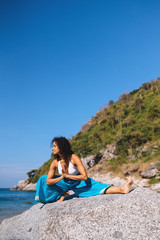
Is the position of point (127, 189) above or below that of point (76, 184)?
below

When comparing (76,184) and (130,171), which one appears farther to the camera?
(130,171)

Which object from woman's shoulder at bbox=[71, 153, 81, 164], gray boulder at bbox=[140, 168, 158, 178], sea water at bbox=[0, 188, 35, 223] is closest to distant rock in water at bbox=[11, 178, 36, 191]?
sea water at bbox=[0, 188, 35, 223]

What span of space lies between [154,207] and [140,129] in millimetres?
29355

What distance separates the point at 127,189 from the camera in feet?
15.8

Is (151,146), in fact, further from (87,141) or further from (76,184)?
(76,184)

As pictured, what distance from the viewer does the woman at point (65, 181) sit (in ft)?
16.4

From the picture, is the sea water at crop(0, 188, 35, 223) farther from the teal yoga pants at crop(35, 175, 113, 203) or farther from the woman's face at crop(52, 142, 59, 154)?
the woman's face at crop(52, 142, 59, 154)

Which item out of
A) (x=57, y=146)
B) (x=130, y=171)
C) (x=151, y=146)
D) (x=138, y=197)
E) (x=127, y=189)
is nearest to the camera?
(x=138, y=197)

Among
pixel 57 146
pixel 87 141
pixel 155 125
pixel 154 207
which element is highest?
pixel 87 141

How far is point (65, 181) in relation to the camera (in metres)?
5.12

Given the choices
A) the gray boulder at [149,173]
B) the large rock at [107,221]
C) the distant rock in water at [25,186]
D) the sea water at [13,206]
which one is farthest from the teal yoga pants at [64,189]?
the distant rock in water at [25,186]

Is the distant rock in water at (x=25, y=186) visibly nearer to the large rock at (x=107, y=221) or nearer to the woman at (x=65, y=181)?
the woman at (x=65, y=181)

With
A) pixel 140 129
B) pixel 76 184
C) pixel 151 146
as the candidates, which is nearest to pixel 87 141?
pixel 140 129

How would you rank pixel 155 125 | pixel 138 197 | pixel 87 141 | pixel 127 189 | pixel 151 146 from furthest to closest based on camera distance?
pixel 87 141, pixel 155 125, pixel 151 146, pixel 127 189, pixel 138 197
